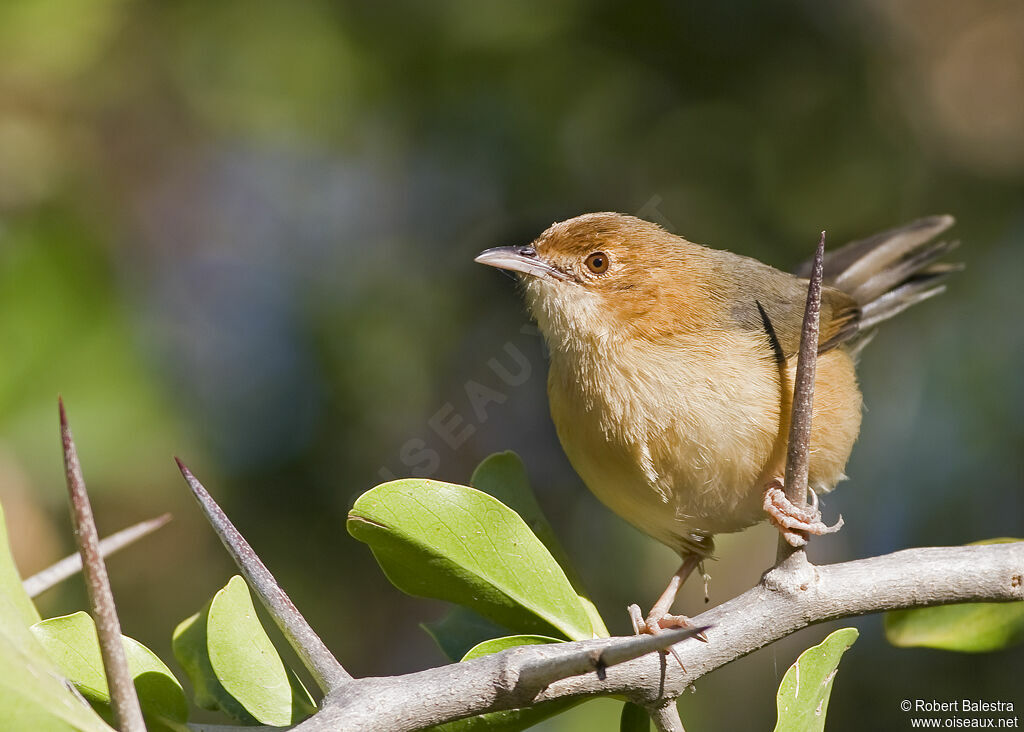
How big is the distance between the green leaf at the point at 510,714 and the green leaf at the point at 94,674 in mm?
559

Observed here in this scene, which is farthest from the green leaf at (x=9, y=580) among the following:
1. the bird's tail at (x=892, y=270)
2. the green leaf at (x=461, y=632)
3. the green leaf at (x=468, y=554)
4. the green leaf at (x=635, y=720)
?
the bird's tail at (x=892, y=270)

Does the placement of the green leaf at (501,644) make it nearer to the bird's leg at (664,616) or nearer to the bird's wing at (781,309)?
the bird's leg at (664,616)

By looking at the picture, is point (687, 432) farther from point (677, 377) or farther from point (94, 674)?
point (94, 674)

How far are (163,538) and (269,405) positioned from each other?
0.95 meters

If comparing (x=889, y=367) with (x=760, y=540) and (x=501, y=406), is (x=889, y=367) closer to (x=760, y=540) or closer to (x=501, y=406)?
(x=760, y=540)

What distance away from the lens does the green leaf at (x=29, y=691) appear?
5.14 ft

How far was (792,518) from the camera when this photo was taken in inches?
112

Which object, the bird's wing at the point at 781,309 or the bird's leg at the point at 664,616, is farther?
the bird's wing at the point at 781,309

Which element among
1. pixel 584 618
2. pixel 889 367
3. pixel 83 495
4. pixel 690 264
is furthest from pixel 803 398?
pixel 889 367

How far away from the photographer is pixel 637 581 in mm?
6094

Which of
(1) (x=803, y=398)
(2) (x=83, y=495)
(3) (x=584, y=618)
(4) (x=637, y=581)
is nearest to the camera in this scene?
(2) (x=83, y=495)

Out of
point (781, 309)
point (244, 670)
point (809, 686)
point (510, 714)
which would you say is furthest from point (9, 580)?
point (781, 309)

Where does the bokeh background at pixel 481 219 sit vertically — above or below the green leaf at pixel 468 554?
above

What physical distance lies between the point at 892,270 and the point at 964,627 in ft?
8.33
